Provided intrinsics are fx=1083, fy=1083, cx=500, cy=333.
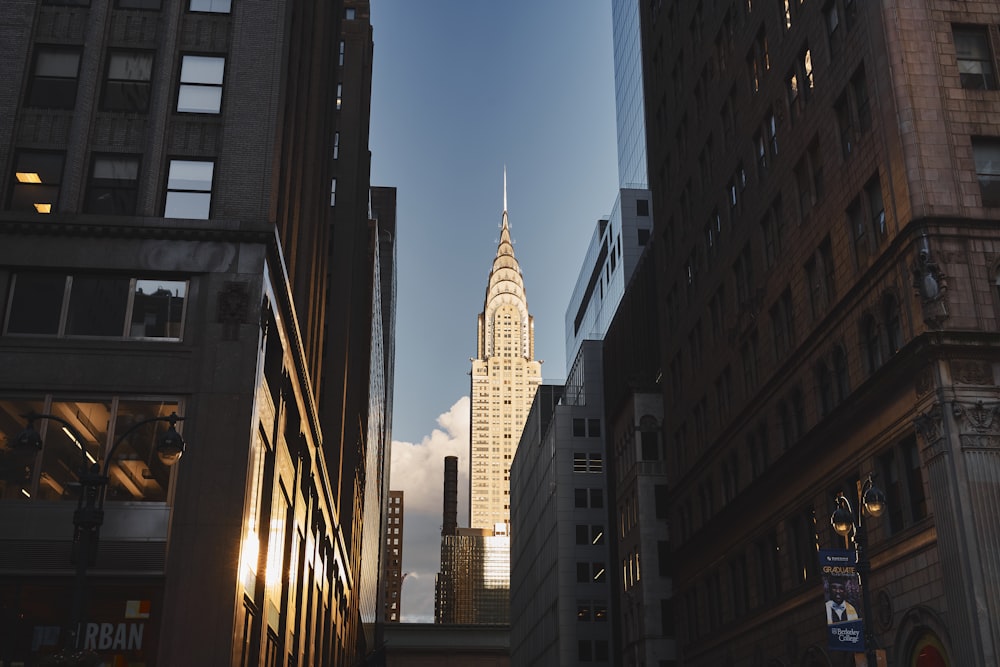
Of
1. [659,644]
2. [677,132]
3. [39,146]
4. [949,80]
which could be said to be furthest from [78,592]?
[659,644]

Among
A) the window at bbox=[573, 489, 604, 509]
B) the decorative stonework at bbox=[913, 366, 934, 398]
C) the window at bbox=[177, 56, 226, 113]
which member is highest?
the window at bbox=[573, 489, 604, 509]

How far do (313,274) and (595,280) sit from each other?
72029 millimetres

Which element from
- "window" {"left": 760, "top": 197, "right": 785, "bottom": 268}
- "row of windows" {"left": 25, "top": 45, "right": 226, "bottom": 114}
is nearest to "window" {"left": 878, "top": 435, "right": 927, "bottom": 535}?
"window" {"left": 760, "top": 197, "right": 785, "bottom": 268}

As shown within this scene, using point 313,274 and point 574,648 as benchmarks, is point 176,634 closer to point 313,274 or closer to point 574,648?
point 313,274

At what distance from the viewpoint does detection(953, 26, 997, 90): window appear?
117ft

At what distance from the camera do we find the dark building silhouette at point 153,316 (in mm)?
29062

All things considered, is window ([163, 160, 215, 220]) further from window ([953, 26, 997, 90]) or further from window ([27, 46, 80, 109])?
window ([953, 26, 997, 90])

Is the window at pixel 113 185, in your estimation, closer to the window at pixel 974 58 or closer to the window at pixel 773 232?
the window at pixel 773 232

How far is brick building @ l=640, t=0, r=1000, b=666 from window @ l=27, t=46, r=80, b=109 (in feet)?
87.2

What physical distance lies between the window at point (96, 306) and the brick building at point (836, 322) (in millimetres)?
22188

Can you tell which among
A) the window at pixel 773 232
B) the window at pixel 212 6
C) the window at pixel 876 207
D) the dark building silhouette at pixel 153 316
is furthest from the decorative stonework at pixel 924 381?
the window at pixel 212 6

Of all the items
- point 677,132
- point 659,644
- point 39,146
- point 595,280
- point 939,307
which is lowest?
point 659,644

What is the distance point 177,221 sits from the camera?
33000 mm

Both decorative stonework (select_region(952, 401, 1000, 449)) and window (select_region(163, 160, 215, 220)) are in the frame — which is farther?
window (select_region(163, 160, 215, 220))
